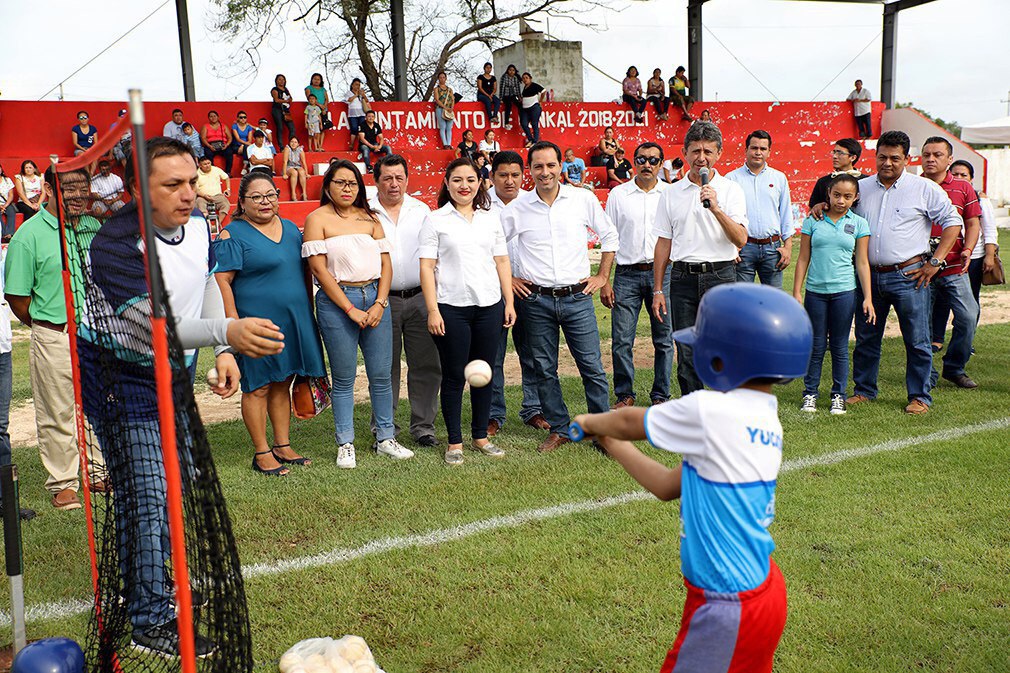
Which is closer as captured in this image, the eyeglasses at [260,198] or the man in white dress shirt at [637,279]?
the eyeglasses at [260,198]

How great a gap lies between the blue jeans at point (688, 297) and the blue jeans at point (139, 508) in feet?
14.0

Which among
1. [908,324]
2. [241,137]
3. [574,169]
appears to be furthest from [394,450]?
[574,169]

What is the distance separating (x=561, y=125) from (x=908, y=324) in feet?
62.1

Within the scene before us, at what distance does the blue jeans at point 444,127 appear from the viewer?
74.1ft

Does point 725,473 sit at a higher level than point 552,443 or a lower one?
higher

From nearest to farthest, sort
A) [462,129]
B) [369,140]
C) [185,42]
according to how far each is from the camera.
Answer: [185,42] → [369,140] → [462,129]

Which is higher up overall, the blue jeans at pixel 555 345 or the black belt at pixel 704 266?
the black belt at pixel 704 266

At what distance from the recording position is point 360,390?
910 cm

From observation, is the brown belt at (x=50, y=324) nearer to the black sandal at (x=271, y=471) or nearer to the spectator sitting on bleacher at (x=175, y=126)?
the black sandal at (x=271, y=471)

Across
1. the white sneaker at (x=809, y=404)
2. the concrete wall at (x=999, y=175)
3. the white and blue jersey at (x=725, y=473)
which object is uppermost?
the concrete wall at (x=999, y=175)

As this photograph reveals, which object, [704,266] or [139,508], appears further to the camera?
[704,266]

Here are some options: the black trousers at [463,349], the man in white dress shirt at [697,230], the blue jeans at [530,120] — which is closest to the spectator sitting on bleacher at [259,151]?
the blue jeans at [530,120]

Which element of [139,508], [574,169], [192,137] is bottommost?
[139,508]

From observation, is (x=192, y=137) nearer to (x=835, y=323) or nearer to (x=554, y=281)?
(x=554, y=281)
